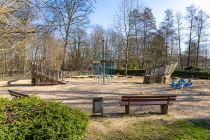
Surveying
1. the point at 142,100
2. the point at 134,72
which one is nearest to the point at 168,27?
the point at 134,72

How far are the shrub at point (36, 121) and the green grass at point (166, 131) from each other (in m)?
1.71

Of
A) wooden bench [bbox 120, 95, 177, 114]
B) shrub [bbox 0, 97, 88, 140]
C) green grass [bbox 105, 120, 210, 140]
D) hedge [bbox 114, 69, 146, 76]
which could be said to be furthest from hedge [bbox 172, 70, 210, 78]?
shrub [bbox 0, 97, 88, 140]

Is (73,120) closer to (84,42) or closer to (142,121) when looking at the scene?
(142,121)

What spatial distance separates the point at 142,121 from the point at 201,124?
1.79 meters

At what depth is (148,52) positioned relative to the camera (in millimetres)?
54438

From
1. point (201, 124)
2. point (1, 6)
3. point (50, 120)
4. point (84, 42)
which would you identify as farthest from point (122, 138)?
point (84, 42)

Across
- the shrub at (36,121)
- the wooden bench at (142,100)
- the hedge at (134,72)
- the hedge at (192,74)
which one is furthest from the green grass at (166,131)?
the hedge at (134,72)

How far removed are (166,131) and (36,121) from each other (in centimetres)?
377

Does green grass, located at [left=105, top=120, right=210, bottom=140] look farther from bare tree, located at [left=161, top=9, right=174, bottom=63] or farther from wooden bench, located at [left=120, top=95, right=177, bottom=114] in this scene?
bare tree, located at [left=161, top=9, right=174, bottom=63]

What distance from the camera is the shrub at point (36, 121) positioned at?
5.22 meters

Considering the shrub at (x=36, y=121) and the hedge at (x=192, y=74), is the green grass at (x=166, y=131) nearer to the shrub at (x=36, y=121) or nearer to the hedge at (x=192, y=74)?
the shrub at (x=36, y=121)

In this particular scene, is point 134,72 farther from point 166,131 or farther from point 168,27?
point 166,131

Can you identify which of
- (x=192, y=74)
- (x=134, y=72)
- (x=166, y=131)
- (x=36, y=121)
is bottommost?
(x=166, y=131)

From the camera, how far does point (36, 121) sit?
18.1 feet
